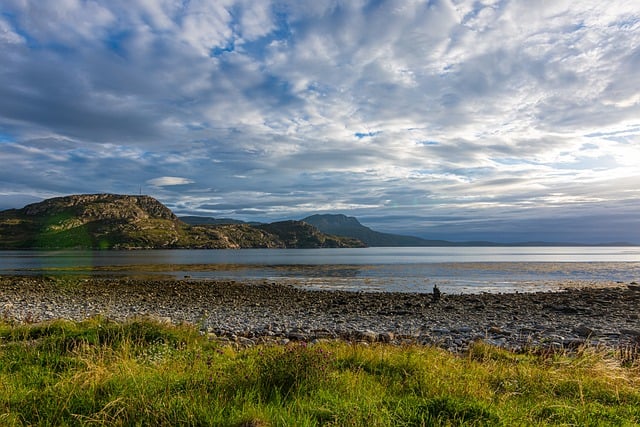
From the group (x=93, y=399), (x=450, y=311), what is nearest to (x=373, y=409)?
(x=93, y=399)

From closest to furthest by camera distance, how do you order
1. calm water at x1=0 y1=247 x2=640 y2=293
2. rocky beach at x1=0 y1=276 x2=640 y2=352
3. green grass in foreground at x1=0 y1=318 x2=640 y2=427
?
1. green grass in foreground at x1=0 y1=318 x2=640 y2=427
2. rocky beach at x1=0 y1=276 x2=640 y2=352
3. calm water at x1=0 y1=247 x2=640 y2=293

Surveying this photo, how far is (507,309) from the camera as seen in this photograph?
3033 cm

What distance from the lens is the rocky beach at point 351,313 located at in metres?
17.7

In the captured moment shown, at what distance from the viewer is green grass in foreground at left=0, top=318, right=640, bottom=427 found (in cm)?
584

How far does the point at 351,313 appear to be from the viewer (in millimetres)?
A: 28438

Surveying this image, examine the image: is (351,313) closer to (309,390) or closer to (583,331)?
(583,331)

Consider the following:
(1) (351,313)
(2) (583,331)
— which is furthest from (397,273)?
(2) (583,331)

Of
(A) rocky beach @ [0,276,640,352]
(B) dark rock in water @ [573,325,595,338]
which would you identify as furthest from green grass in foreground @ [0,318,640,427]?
(B) dark rock in water @ [573,325,595,338]

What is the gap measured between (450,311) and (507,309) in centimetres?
495

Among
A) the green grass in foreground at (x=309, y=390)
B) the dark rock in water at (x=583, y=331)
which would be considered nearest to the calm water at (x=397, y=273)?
the dark rock in water at (x=583, y=331)

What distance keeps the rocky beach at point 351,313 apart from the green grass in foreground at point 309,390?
4.50 metres

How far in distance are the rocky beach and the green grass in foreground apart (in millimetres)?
4502

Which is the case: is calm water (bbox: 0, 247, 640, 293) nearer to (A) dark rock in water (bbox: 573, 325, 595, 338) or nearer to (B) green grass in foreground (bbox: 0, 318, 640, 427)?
(A) dark rock in water (bbox: 573, 325, 595, 338)

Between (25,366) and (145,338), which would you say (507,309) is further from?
(25,366)
